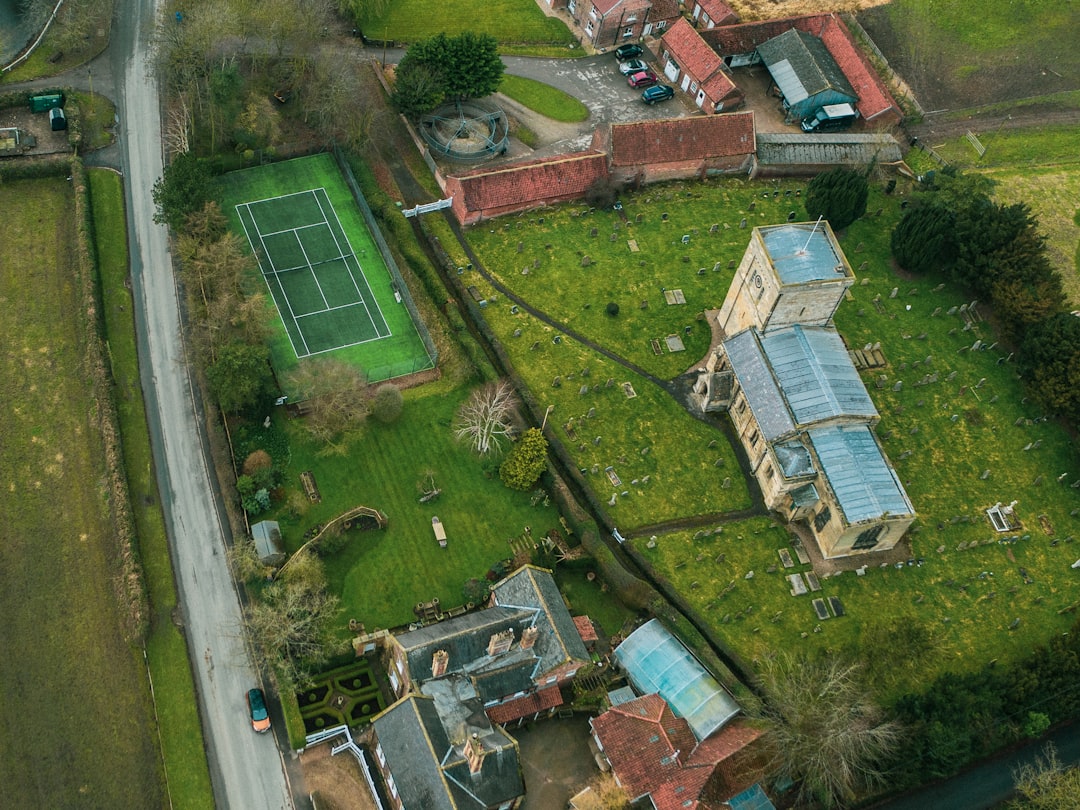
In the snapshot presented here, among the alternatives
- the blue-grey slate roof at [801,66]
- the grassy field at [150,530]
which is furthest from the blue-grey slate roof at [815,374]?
the grassy field at [150,530]

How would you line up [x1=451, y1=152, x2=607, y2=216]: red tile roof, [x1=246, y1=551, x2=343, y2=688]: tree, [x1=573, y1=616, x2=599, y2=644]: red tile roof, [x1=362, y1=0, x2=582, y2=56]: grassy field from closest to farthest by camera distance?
[x1=246, y1=551, x2=343, y2=688]: tree
[x1=573, y1=616, x2=599, y2=644]: red tile roof
[x1=451, y1=152, x2=607, y2=216]: red tile roof
[x1=362, y1=0, x2=582, y2=56]: grassy field

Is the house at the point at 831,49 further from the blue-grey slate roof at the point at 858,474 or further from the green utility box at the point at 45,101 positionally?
the green utility box at the point at 45,101

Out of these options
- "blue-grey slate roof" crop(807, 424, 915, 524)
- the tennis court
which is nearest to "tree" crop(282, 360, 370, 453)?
the tennis court

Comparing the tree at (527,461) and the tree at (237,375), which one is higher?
the tree at (237,375)

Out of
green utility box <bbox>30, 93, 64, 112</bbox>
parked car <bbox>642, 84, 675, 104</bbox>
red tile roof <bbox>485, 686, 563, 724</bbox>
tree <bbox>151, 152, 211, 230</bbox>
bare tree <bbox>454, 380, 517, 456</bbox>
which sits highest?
green utility box <bbox>30, 93, 64, 112</bbox>

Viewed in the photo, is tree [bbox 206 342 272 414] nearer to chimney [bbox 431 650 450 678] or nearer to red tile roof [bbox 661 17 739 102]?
chimney [bbox 431 650 450 678]

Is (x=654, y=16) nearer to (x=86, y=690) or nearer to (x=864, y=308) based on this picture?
(x=864, y=308)

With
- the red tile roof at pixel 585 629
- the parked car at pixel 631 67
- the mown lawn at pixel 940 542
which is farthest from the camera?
the parked car at pixel 631 67
